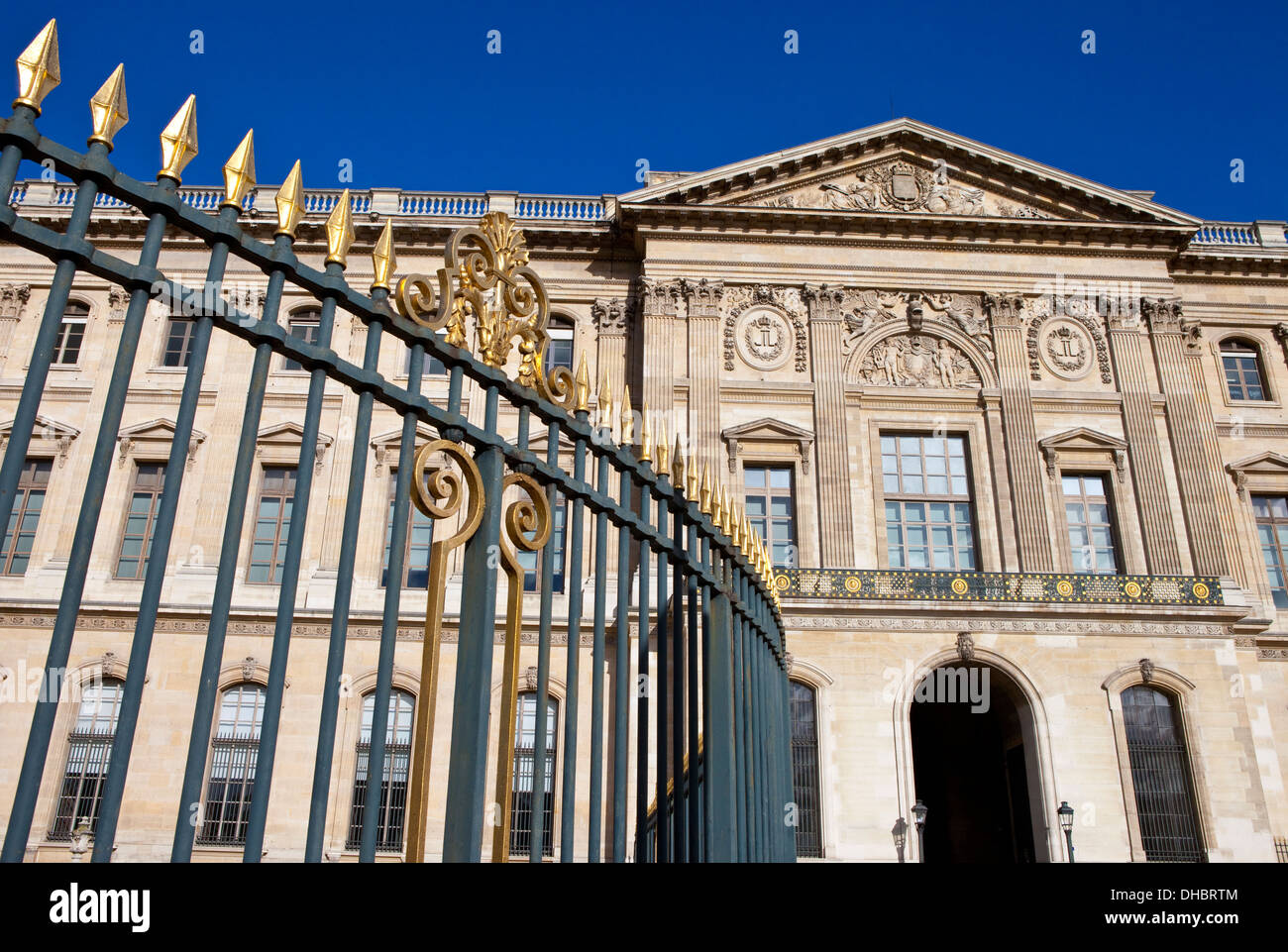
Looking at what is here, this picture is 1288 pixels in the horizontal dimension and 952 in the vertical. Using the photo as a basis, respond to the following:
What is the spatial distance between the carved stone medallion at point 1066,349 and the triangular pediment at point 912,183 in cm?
227

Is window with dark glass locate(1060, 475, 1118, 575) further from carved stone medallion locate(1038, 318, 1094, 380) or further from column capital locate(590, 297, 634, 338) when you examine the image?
column capital locate(590, 297, 634, 338)

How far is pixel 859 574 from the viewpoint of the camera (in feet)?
61.4

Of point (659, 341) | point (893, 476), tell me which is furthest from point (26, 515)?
point (893, 476)

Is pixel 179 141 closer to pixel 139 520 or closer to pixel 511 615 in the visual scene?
pixel 511 615

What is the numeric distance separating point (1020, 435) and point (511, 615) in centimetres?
1851

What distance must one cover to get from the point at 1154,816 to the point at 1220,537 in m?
5.37

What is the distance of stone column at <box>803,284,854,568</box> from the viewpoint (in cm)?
1936

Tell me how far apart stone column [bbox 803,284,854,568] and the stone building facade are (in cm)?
6

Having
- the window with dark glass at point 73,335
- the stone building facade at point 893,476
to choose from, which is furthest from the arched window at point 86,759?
the window with dark glass at point 73,335

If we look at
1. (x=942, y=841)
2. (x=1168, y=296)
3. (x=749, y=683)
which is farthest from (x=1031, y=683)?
(x=749, y=683)

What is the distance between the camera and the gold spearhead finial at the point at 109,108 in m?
2.52

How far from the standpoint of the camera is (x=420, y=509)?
308cm

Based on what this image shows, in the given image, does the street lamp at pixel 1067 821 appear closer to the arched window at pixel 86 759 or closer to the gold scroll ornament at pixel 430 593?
the arched window at pixel 86 759
